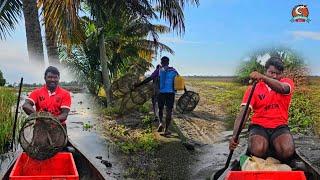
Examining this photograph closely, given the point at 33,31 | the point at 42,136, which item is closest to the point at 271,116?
the point at 42,136

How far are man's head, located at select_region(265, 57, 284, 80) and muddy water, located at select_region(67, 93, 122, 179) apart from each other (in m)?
2.73

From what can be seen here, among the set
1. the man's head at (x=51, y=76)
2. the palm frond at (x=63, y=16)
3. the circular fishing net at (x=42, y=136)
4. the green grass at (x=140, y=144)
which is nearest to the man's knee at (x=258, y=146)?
the circular fishing net at (x=42, y=136)

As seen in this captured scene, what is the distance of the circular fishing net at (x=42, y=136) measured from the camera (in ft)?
25.5

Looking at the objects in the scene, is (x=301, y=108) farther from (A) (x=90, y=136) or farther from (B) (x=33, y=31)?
(B) (x=33, y=31)

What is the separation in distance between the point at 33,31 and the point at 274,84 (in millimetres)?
10829

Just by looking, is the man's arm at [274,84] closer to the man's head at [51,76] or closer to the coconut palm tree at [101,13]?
the man's head at [51,76]

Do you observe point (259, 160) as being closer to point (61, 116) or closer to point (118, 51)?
point (61, 116)

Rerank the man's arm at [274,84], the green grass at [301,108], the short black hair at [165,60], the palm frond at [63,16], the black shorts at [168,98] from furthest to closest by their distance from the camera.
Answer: the green grass at [301,108] → the palm frond at [63,16] → the black shorts at [168,98] → the short black hair at [165,60] → the man's arm at [274,84]

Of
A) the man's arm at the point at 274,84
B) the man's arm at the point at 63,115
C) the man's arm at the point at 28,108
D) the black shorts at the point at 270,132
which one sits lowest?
the black shorts at the point at 270,132

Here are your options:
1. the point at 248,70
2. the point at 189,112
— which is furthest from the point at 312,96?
the point at 189,112

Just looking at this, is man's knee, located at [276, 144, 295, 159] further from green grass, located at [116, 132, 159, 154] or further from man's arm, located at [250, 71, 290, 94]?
green grass, located at [116, 132, 159, 154]

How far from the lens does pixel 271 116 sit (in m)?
7.48

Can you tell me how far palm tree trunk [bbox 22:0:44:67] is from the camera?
53.6 feet

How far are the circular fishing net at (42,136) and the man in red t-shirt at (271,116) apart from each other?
2.50m
